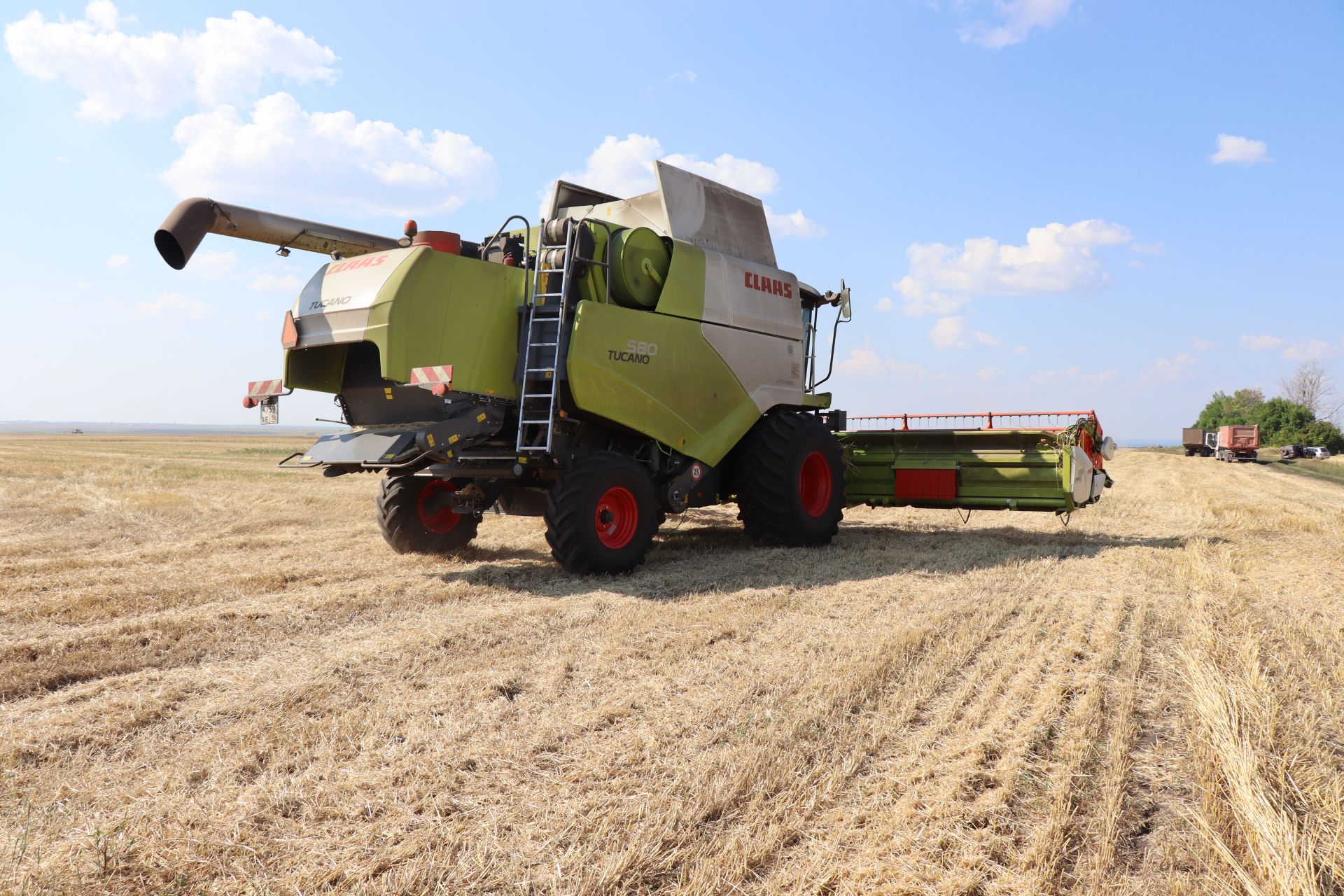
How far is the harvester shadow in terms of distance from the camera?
22.5 ft

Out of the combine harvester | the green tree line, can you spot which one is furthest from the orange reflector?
the green tree line

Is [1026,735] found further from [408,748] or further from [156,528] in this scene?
[156,528]

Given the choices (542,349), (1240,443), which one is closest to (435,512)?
(542,349)

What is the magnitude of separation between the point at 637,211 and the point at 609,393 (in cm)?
219

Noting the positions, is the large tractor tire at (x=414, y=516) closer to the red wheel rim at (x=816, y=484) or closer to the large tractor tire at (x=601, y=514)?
the large tractor tire at (x=601, y=514)

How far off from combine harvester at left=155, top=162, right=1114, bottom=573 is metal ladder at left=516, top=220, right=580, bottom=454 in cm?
2

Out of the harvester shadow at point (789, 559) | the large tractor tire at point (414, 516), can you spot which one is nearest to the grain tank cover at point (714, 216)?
the harvester shadow at point (789, 559)

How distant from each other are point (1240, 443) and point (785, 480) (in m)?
40.9

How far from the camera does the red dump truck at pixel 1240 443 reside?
4050 centimetres

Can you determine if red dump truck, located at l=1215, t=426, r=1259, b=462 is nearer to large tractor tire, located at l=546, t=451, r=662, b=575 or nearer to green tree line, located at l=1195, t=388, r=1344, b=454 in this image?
green tree line, located at l=1195, t=388, r=1344, b=454

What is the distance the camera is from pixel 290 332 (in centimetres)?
729

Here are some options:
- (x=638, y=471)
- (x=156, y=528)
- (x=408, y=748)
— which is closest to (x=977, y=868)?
(x=408, y=748)

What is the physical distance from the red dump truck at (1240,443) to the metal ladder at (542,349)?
42.6 metres

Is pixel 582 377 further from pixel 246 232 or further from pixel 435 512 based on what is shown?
pixel 246 232
